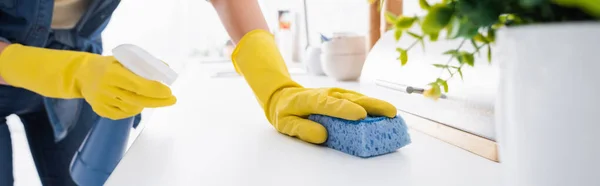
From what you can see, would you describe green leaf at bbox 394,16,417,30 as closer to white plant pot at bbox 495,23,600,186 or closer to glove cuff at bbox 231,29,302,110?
white plant pot at bbox 495,23,600,186

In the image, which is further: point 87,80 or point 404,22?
point 87,80

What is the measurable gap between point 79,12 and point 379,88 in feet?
2.55

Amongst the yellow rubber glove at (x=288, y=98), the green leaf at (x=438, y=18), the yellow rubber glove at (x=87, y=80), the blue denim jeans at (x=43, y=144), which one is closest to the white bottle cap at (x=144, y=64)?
the yellow rubber glove at (x=87, y=80)

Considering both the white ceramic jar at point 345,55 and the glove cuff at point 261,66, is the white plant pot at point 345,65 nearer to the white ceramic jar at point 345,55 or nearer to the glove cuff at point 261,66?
the white ceramic jar at point 345,55

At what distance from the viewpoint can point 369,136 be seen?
Answer: 0.57 metres

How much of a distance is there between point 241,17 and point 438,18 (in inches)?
29.5

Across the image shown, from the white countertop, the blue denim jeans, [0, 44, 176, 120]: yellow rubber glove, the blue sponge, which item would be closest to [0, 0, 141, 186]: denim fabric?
the blue denim jeans

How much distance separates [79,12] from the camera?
1167mm

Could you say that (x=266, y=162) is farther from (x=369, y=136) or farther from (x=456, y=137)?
(x=456, y=137)

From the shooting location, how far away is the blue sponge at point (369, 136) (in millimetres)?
572

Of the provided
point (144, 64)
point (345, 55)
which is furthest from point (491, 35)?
point (345, 55)

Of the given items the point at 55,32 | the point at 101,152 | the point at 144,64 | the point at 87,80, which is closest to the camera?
the point at 144,64

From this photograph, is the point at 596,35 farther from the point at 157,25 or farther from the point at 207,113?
the point at 157,25

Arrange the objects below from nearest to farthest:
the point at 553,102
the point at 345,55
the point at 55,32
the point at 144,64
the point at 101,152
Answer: the point at 553,102, the point at 144,64, the point at 101,152, the point at 55,32, the point at 345,55
